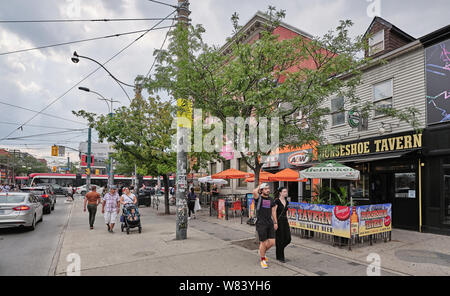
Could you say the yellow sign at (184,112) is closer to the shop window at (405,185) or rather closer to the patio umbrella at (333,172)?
the patio umbrella at (333,172)

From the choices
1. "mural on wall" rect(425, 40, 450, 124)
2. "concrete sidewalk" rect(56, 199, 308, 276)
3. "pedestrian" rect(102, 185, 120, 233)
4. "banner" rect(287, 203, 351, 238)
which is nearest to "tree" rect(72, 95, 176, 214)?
"pedestrian" rect(102, 185, 120, 233)

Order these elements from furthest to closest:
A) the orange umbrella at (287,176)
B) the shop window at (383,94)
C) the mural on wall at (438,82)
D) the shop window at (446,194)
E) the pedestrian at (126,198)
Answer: the orange umbrella at (287,176), the shop window at (383,94), the pedestrian at (126,198), the mural on wall at (438,82), the shop window at (446,194)

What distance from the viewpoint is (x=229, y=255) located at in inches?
278

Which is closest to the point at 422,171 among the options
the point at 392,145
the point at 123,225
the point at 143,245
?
the point at 392,145

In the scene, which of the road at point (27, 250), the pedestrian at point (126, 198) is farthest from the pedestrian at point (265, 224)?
the pedestrian at point (126, 198)

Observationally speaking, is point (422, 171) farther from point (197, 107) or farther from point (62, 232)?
point (62, 232)

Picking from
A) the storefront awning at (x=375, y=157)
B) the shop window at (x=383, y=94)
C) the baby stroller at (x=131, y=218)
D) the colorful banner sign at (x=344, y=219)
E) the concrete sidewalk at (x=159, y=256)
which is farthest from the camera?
the shop window at (x=383, y=94)

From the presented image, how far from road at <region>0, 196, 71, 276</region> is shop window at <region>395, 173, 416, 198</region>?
11755 mm

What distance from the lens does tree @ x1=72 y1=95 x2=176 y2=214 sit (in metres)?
14.2

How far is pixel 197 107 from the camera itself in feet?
29.0

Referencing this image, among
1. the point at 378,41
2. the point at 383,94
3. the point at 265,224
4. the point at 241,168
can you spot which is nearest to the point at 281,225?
the point at 265,224

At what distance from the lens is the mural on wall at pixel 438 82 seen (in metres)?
9.87

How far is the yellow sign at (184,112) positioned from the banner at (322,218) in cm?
435
